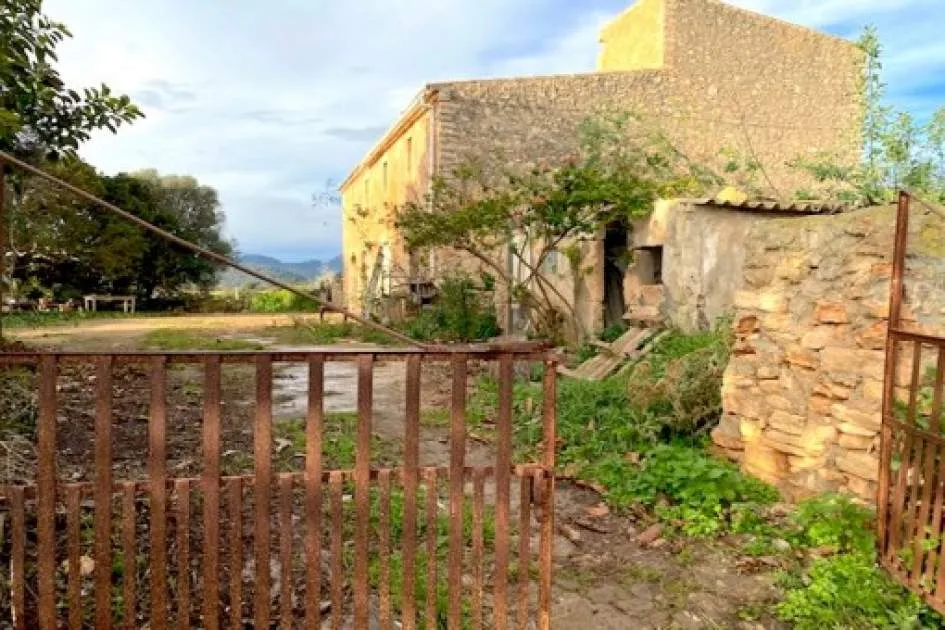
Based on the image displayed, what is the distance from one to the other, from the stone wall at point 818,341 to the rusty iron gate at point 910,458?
0.16m

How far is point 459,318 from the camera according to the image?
1211 centimetres

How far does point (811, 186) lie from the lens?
1670 cm

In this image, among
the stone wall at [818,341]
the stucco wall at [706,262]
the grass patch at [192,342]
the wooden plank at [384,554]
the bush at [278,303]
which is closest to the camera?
the wooden plank at [384,554]

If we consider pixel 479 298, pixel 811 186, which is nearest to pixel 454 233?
pixel 479 298

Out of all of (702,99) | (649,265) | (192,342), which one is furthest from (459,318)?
A: (702,99)

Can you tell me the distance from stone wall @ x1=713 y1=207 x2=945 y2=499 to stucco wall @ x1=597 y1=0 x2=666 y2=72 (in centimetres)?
1201

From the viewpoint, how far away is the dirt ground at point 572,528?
3055 millimetres

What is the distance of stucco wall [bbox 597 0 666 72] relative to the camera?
597 inches

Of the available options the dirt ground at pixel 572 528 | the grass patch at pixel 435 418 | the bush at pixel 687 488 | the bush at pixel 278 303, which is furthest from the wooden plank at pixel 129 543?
the bush at pixel 278 303

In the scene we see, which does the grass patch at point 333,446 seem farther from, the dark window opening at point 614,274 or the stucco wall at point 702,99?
the stucco wall at point 702,99

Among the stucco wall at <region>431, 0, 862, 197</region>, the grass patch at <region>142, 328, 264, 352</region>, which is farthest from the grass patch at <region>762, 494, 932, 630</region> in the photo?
the stucco wall at <region>431, 0, 862, 197</region>

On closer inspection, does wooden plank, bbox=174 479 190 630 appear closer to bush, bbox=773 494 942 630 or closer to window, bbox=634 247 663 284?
bush, bbox=773 494 942 630

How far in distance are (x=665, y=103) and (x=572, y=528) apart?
1342 centimetres

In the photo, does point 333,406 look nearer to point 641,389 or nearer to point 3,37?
point 641,389
